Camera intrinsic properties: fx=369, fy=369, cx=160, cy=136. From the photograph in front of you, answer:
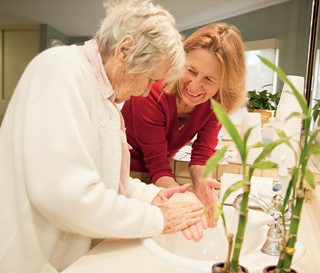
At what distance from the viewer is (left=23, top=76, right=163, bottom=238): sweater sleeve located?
0.72 m

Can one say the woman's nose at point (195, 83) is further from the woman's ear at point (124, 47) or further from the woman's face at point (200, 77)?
the woman's ear at point (124, 47)

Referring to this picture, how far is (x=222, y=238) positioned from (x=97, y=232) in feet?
1.59

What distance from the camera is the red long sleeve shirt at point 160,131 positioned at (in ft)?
4.68

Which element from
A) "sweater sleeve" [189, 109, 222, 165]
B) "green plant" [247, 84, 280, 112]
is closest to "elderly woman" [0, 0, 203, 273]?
"sweater sleeve" [189, 109, 222, 165]

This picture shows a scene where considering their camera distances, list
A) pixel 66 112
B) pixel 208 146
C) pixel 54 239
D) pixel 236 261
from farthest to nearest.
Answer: pixel 208 146 < pixel 54 239 < pixel 66 112 < pixel 236 261

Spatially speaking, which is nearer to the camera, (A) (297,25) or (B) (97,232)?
(B) (97,232)

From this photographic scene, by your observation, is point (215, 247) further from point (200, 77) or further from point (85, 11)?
point (85, 11)

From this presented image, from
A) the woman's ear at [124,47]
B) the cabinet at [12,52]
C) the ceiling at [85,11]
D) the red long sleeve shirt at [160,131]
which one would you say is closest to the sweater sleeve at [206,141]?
the red long sleeve shirt at [160,131]

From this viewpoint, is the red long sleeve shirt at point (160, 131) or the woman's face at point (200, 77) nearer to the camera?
the woman's face at point (200, 77)

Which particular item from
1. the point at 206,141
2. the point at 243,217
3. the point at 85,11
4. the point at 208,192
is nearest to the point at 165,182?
the point at 208,192

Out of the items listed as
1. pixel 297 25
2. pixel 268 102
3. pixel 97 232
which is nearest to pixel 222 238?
pixel 97 232

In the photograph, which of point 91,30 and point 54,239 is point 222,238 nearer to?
point 54,239

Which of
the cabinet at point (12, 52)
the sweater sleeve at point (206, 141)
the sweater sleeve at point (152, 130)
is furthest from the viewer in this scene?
the cabinet at point (12, 52)

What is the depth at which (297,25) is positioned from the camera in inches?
134
